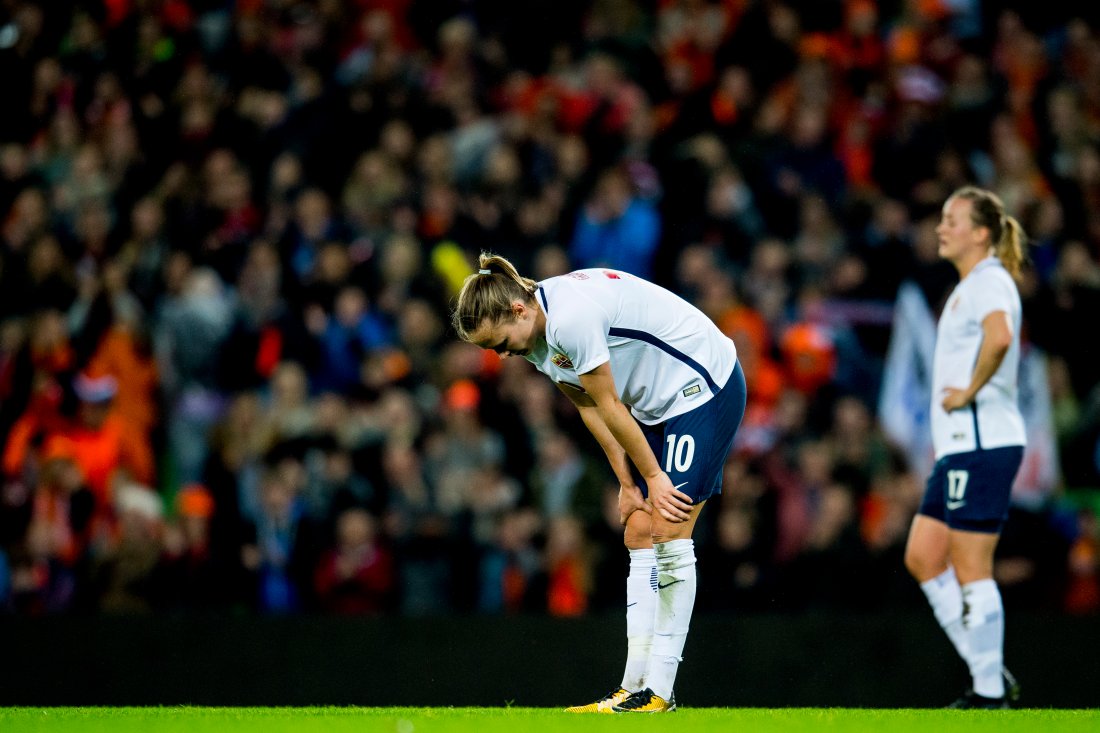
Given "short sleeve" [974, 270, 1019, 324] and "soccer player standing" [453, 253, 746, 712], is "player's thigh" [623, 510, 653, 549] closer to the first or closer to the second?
"soccer player standing" [453, 253, 746, 712]

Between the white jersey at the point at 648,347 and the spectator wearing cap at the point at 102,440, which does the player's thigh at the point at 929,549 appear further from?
the spectator wearing cap at the point at 102,440

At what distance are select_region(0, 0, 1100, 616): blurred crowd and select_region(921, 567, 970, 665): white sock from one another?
213 centimetres

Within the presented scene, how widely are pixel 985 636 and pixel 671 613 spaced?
181cm

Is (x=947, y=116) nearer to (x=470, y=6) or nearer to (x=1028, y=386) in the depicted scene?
(x=1028, y=386)

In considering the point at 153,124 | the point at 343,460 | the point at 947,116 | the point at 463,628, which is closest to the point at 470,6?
the point at 153,124

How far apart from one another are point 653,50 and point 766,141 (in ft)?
4.71

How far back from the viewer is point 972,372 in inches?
276

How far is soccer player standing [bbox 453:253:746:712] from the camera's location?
220 inches

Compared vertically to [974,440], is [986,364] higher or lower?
higher

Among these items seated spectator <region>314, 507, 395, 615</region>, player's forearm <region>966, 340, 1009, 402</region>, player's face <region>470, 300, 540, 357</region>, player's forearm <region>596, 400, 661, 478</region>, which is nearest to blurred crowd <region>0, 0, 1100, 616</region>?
seated spectator <region>314, 507, 395, 615</region>

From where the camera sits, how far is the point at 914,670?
849 cm

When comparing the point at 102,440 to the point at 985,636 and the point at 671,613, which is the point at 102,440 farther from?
the point at 985,636

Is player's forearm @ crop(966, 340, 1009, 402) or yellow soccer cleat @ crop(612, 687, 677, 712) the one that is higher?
player's forearm @ crop(966, 340, 1009, 402)

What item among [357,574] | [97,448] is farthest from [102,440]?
[357,574]
